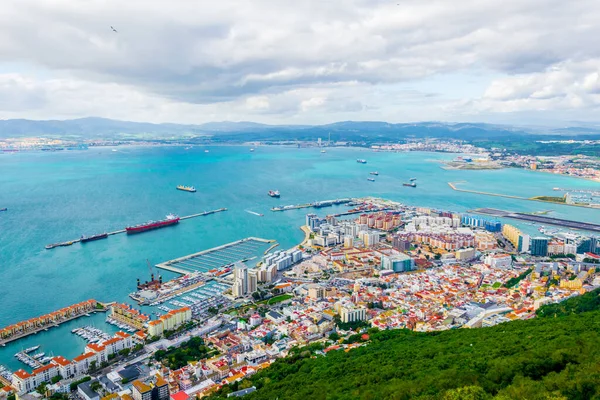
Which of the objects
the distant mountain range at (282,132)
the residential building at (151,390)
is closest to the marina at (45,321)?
the residential building at (151,390)

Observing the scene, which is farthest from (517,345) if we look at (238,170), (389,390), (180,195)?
(238,170)

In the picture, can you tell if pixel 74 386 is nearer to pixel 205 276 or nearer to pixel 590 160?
pixel 205 276

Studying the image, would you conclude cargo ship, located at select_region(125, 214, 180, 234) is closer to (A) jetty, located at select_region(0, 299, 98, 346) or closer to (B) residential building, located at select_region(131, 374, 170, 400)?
(A) jetty, located at select_region(0, 299, 98, 346)

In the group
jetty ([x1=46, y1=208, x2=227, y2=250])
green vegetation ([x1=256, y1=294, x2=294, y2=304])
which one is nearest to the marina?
green vegetation ([x1=256, y1=294, x2=294, y2=304])

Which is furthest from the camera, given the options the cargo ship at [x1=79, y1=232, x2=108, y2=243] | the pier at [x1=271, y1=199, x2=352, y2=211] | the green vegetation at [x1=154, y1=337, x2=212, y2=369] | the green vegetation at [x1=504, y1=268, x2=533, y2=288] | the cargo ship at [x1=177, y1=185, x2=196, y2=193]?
the cargo ship at [x1=177, y1=185, x2=196, y2=193]

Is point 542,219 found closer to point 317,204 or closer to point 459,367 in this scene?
point 317,204

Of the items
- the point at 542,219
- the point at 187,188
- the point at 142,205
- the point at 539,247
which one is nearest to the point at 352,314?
the point at 539,247

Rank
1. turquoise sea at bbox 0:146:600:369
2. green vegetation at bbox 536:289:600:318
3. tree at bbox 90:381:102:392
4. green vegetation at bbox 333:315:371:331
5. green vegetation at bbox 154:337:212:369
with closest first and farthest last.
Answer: tree at bbox 90:381:102:392, green vegetation at bbox 154:337:212:369, green vegetation at bbox 536:289:600:318, green vegetation at bbox 333:315:371:331, turquoise sea at bbox 0:146:600:369
